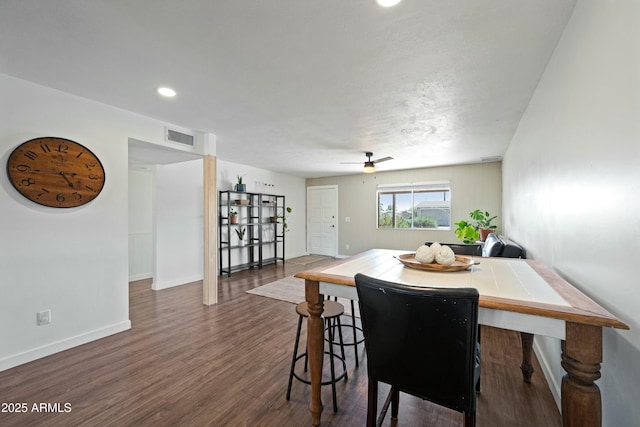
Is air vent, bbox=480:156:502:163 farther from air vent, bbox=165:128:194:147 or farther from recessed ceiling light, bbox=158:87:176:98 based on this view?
recessed ceiling light, bbox=158:87:176:98

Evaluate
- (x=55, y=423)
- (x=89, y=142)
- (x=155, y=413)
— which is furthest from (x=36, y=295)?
(x=155, y=413)

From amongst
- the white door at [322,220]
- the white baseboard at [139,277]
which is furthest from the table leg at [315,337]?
the white door at [322,220]

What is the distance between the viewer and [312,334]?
1516 millimetres

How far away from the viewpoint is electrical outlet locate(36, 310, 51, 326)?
2.29m

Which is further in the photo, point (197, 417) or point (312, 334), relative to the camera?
point (197, 417)

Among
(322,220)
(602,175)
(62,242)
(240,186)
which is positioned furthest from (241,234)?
(602,175)

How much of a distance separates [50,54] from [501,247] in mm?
4147

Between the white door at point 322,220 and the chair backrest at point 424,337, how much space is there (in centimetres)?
622

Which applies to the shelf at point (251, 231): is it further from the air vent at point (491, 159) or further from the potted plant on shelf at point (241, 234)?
the air vent at point (491, 159)

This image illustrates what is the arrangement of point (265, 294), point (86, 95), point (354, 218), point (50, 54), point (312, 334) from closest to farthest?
point (312, 334) → point (50, 54) → point (86, 95) → point (265, 294) → point (354, 218)

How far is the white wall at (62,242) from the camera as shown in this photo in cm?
215

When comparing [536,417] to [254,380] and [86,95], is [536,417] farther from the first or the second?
[86,95]

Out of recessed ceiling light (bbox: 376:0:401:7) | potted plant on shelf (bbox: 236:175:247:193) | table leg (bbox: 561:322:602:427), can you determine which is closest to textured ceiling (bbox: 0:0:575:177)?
recessed ceiling light (bbox: 376:0:401:7)

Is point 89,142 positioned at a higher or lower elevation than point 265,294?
higher
